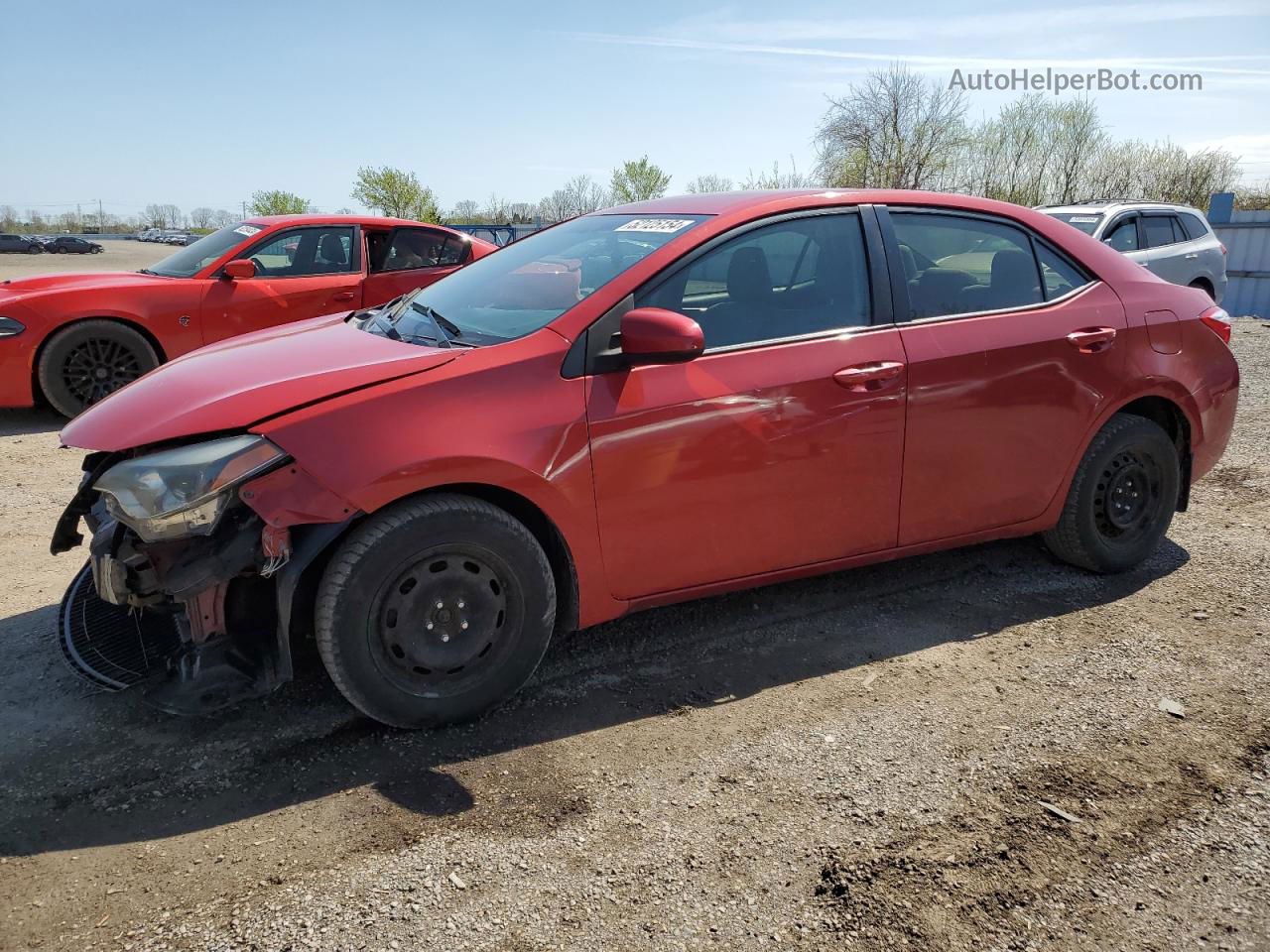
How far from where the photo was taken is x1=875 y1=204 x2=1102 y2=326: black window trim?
3541 mm

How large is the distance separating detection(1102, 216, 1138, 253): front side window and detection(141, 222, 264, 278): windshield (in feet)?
31.7

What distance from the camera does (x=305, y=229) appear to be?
805 cm

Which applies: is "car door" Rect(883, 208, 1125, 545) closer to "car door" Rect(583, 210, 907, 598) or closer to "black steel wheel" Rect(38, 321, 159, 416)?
"car door" Rect(583, 210, 907, 598)

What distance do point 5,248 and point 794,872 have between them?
6465 cm

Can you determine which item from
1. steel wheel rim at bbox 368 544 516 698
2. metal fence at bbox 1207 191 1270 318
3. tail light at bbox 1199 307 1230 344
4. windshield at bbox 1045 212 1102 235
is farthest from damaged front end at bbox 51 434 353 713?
metal fence at bbox 1207 191 1270 318

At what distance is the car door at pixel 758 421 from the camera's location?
303cm

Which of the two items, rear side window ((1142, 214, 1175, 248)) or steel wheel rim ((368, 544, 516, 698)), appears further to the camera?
rear side window ((1142, 214, 1175, 248))

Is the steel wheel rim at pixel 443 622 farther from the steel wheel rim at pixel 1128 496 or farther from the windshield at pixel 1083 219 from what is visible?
the windshield at pixel 1083 219

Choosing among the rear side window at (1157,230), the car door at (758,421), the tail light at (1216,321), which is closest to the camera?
the car door at (758,421)

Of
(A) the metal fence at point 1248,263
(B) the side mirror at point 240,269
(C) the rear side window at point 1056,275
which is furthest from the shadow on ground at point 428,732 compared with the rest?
(A) the metal fence at point 1248,263

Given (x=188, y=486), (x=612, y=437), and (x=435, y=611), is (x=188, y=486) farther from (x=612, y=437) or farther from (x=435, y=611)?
(x=612, y=437)

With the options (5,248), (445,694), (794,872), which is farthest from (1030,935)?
(5,248)

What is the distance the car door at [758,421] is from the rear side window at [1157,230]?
9.91 meters

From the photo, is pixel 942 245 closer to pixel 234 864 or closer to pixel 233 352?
pixel 233 352
